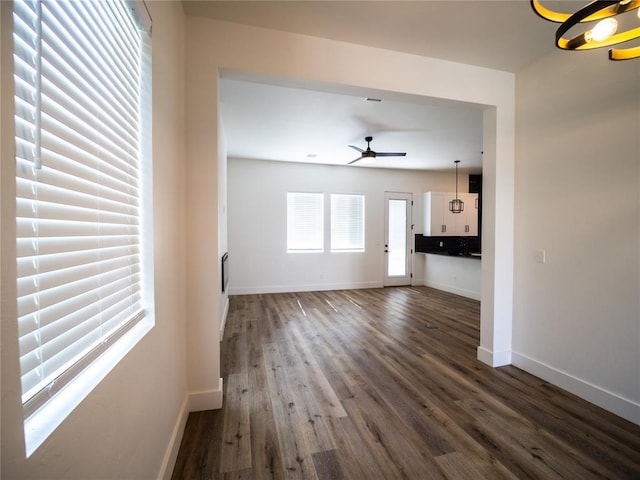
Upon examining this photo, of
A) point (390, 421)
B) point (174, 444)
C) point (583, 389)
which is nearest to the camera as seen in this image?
point (174, 444)

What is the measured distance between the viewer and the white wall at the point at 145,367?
1.66 ft

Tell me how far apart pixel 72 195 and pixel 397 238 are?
258 inches

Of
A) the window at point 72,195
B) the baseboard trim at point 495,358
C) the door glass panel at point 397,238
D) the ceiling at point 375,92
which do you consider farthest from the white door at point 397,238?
the window at point 72,195

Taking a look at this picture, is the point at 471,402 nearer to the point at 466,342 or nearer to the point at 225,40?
the point at 466,342

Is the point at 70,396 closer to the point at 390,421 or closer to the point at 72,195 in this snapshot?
the point at 72,195

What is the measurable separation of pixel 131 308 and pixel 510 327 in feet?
10.6

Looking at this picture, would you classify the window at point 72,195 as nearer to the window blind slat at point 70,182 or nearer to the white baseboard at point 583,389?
the window blind slat at point 70,182

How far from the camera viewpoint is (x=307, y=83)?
7.16 ft

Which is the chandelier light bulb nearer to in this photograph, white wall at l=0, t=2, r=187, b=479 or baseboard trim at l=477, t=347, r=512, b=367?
white wall at l=0, t=2, r=187, b=479

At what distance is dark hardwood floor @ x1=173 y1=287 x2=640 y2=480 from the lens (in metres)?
1.55

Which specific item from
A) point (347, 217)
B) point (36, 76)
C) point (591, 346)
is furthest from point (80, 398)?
point (347, 217)

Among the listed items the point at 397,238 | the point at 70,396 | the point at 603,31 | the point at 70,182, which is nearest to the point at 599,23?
the point at 603,31

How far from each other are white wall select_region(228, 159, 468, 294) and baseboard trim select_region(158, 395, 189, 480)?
12.8ft

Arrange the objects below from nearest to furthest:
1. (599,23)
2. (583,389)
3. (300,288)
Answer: (599,23)
(583,389)
(300,288)
